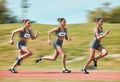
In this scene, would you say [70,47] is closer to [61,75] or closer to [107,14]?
[61,75]

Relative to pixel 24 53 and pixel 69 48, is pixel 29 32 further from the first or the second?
pixel 69 48

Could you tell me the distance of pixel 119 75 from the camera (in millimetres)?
15188

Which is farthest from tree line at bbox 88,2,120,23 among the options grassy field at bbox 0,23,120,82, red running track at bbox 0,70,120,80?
Answer: red running track at bbox 0,70,120,80

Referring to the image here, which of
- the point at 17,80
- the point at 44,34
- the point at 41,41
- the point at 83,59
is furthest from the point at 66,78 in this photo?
the point at 44,34

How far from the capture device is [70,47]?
28.2 m

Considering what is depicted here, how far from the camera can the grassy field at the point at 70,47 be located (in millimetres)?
22594

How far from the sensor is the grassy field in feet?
74.1

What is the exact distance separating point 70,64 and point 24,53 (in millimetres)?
6981

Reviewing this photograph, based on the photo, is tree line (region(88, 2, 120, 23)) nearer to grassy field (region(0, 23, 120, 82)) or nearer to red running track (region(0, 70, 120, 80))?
grassy field (region(0, 23, 120, 82))

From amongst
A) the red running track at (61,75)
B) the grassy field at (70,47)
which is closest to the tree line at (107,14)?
the grassy field at (70,47)

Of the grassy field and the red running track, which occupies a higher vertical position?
the red running track

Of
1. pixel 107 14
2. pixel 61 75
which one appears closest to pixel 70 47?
pixel 61 75

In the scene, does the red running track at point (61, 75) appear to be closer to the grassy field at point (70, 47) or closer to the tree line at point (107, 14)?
the grassy field at point (70, 47)

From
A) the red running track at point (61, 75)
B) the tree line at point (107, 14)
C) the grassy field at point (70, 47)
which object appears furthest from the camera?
the tree line at point (107, 14)
